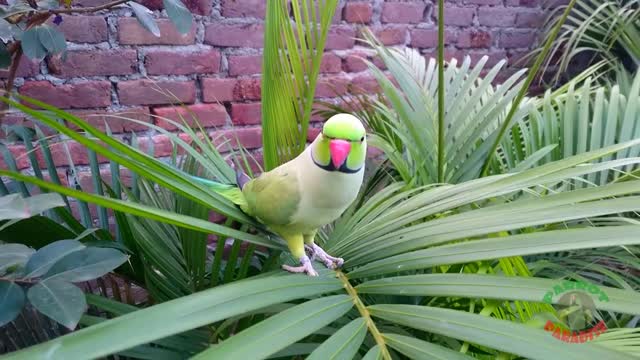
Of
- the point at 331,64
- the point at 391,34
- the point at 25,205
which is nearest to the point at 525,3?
the point at 391,34

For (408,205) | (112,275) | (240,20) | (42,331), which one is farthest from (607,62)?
(42,331)

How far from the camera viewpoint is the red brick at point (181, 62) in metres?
1.07

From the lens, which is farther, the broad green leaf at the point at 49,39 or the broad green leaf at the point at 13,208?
the broad green leaf at the point at 49,39

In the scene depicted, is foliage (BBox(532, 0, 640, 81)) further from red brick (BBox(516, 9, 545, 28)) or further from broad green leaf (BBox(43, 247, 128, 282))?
broad green leaf (BBox(43, 247, 128, 282))

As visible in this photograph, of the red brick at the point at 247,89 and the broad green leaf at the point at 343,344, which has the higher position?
the broad green leaf at the point at 343,344

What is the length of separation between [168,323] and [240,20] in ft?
3.30

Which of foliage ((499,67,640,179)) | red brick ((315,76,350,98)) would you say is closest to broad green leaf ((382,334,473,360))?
foliage ((499,67,640,179))

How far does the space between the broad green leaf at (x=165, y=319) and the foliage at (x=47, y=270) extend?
0.10 metres

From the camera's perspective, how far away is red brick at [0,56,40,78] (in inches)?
35.9

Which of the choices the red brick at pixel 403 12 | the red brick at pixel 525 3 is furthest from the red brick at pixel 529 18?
the red brick at pixel 403 12

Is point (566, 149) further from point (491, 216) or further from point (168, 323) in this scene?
point (168, 323)

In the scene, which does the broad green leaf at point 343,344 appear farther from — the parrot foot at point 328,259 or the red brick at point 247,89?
the red brick at point 247,89

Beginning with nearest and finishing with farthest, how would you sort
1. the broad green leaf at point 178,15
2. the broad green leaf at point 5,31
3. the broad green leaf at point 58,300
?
1. the broad green leaf at point 58,300
2. the broad green leaf at point 5,31
3. the broad green leaf at point 178,15

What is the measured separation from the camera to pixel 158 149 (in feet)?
3.62
